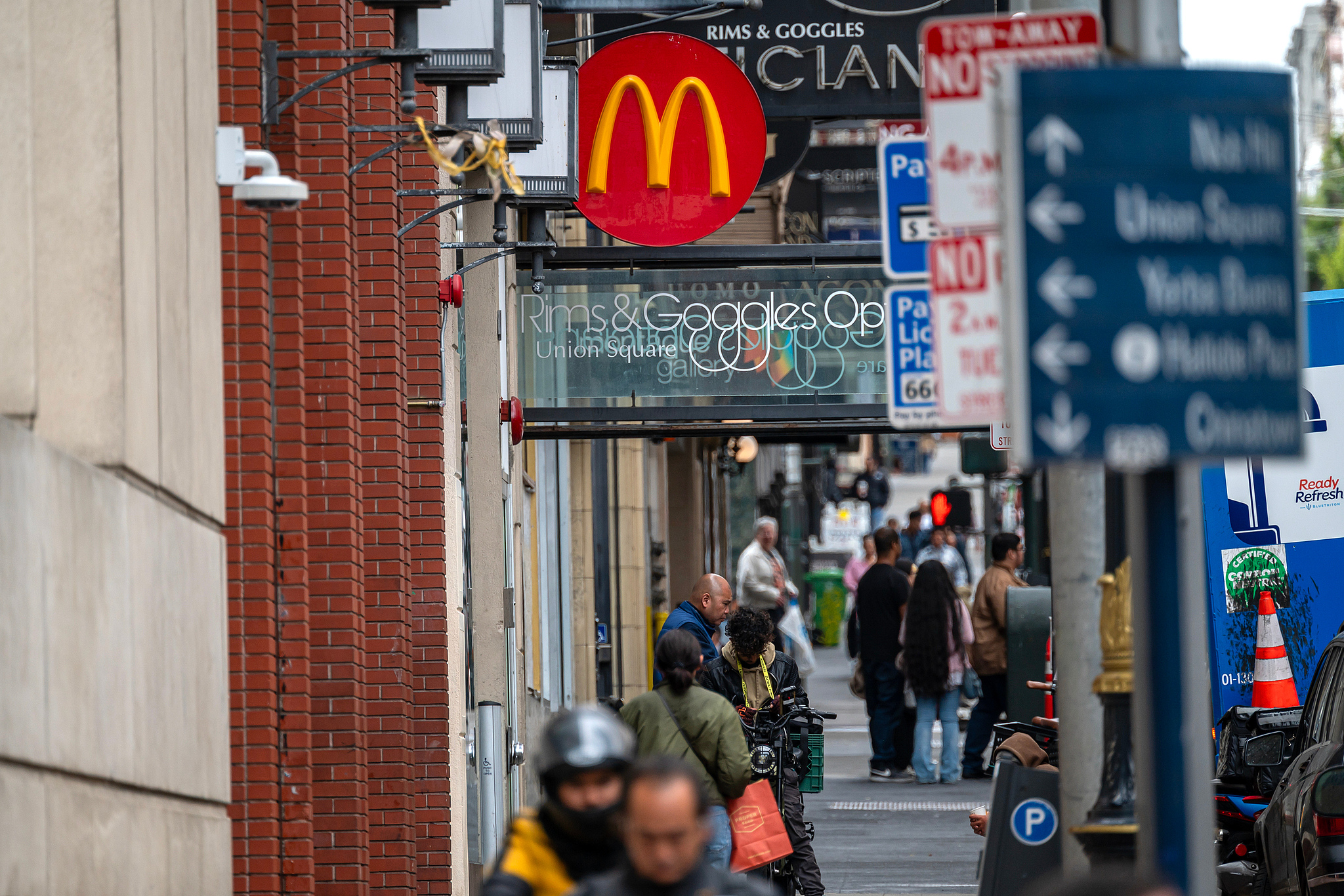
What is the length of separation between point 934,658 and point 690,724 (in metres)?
8.52

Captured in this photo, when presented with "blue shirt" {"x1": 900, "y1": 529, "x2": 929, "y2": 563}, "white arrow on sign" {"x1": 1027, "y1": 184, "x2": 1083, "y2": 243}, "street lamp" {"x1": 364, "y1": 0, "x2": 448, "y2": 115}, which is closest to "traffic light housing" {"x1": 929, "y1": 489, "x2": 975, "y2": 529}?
"blue shirt" {"x1": 900, "y1": 529, "x2": 929, "y2": 563}

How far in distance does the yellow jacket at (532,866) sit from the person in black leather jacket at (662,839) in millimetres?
455

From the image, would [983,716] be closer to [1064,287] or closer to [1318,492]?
[1318,492]

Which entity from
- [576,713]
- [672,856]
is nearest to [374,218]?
[576,713]

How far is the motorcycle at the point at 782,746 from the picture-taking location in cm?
1023

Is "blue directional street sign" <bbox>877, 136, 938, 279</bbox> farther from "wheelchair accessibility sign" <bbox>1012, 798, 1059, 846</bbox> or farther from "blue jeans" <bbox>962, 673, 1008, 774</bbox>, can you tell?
"blue jeans" <bbox>962, 673, 1008, 774</bbox>

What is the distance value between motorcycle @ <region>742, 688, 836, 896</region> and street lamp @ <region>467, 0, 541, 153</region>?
3.24m

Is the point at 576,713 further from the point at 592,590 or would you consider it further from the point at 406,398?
the point at 592,590

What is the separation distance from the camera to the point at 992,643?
57.2ft

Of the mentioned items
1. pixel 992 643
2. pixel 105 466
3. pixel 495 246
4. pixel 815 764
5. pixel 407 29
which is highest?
pixel 407 29

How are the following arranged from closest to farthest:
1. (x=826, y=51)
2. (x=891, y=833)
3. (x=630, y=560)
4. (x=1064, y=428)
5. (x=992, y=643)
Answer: (x=1064, y=428), (x=826, y=51), (x=891, y=833), (x=992, y=643), (x=630, y=560)

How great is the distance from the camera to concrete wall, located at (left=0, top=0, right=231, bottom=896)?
19.0 feet

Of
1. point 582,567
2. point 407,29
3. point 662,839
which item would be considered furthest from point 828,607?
point 662,839

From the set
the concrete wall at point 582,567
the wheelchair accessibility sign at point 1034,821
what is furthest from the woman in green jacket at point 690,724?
the concrete wall at point 582,567
